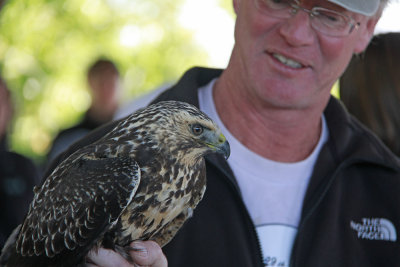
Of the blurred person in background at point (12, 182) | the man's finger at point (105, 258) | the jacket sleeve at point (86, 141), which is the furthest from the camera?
the blurred person in background at point (12, 182)

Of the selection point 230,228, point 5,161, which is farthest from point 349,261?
point 5,161

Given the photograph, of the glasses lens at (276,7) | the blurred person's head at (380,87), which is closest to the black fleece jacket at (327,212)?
the glasses lens at (276,7)

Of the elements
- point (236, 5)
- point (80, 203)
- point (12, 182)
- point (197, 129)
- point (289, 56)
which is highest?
point (236, 5)

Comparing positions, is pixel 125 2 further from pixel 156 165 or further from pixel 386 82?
pixel 156 165

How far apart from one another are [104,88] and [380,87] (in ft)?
13.7

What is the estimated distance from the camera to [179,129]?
7.38ft

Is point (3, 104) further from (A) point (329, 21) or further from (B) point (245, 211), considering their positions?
(A) point (329, 21)

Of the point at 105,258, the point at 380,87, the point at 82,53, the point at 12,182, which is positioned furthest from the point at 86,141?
the point at 82,53

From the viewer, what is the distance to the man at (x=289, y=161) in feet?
9.48

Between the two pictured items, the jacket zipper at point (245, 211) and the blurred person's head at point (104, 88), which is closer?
the jacket zipper at point (245, 211)

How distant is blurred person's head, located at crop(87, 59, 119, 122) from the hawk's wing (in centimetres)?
509

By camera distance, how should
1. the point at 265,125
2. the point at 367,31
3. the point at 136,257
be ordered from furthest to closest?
the point at 367,31 → the point at 265,125 → the point at 136,257

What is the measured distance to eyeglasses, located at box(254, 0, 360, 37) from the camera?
311 centimetres

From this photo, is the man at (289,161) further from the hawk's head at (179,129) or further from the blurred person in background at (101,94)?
the blurred person in background at (101,94)
